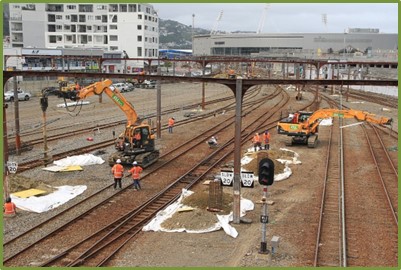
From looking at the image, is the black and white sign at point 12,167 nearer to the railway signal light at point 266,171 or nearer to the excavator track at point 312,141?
the railway signal light at point 266,171

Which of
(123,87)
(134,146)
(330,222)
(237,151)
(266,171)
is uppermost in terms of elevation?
(266,171)

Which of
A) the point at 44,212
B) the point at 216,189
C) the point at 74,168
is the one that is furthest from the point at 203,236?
the point at 74,168

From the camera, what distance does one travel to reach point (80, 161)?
23297 mm

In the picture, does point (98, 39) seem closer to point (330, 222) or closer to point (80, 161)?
point (80, 161)

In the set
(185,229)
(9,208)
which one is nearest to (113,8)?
(9,208)

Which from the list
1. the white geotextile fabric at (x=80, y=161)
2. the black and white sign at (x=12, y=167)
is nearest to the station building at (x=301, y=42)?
the white geotextile fabric at (x=80, y=161)

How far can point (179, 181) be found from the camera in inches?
817

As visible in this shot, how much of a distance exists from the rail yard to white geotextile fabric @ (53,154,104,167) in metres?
0.45

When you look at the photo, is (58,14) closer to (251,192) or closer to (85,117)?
(85,117)

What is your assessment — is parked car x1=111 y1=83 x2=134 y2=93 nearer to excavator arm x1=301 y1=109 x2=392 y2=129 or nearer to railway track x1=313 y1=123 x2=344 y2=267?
excavator arm x1=301 y1=109 x2=392 y2=129

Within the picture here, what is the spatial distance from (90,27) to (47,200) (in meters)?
79.6

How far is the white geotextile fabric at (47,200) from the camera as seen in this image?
54.5 feet

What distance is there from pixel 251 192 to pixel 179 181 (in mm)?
3344

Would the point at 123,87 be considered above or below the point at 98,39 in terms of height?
below
